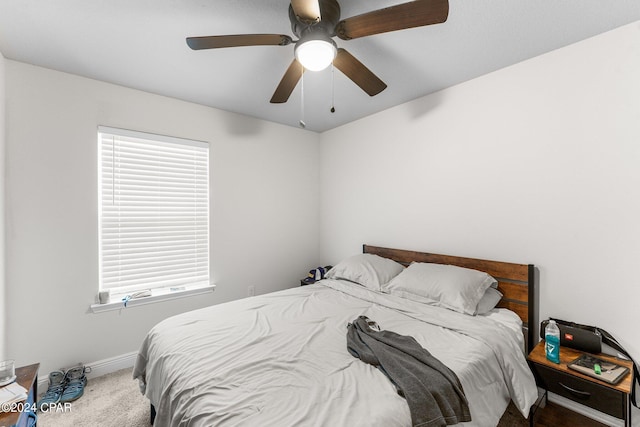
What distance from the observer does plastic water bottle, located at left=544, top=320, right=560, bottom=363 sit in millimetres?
1688

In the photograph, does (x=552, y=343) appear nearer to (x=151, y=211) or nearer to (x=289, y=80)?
A: (x=289, y=80)

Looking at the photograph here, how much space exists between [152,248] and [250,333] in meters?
1.63

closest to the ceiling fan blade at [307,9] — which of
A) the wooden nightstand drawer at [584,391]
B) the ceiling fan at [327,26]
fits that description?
the ceiling fan at [327,26]

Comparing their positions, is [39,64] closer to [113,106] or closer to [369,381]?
[113,106]

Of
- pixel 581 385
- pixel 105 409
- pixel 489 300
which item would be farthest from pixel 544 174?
pixel 105 409

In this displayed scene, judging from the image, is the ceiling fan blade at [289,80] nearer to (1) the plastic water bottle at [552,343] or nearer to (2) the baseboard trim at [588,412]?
(1) the plastic water bottle at [552,343]

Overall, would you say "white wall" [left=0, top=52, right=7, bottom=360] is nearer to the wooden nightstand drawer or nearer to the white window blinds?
the white window blinds

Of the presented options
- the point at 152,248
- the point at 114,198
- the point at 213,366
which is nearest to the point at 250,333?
the point at 213,366

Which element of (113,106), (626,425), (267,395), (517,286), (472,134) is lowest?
(626,425)

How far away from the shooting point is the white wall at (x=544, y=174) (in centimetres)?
177

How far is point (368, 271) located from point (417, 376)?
1.47 meters

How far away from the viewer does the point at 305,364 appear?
4.63ft

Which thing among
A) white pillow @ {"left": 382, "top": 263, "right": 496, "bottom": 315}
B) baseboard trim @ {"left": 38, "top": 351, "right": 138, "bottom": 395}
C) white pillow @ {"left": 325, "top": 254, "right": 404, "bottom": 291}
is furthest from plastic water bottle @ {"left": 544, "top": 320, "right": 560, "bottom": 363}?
baseboard trim @ {"left": 38, "top": 351, "right": 138, "bottom": 395}

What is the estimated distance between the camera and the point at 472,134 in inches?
97.0
